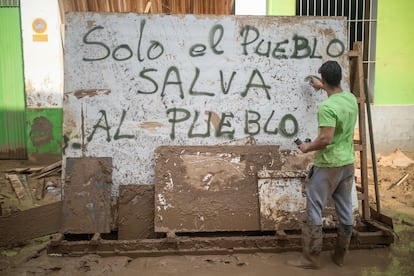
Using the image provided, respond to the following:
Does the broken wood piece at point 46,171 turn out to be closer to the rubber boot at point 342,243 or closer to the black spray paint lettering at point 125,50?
the black spray paint lettering at point 125,50

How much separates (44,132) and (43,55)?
1431mm

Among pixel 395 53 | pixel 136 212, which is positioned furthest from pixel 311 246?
pixel 395 53

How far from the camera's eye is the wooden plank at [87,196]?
420cm

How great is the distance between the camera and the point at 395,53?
8.09m

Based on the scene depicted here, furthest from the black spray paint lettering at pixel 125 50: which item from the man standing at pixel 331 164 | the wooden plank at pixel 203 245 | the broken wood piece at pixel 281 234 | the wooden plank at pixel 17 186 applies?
the wooden plank at pixel 17 186

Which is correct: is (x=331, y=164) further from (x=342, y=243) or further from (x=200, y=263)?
(x=200, y=263)

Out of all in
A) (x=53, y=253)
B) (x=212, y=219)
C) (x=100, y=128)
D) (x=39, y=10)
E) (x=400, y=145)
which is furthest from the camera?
(x=400, y=145)

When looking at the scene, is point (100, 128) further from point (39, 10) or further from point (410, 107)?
point (410, 107)

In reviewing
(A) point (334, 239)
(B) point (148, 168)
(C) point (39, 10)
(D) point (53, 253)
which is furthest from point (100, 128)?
(C) point (39, 10)

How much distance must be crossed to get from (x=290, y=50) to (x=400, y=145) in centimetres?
468

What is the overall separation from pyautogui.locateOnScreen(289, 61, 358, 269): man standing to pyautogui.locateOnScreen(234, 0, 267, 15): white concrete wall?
433 centimetres

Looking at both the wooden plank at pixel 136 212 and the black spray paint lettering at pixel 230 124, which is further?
the black spray paint lettering at pixel 230 124

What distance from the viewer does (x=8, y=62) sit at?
7.99m

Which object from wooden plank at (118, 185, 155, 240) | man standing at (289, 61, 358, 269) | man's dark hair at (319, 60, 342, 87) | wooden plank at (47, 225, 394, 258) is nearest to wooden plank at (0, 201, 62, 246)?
wooden plank at (47, 225, 394, 258)
